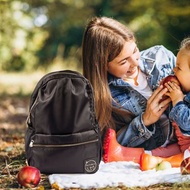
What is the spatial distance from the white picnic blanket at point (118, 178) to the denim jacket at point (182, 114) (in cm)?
36

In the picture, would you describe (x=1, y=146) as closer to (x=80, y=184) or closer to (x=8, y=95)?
(x=80, y=184)

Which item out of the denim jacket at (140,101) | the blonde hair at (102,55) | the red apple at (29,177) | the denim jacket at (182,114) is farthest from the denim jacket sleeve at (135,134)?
A: the red apple at (29,177)

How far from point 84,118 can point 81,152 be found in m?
0.22

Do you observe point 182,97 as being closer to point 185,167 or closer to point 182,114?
point 182,114

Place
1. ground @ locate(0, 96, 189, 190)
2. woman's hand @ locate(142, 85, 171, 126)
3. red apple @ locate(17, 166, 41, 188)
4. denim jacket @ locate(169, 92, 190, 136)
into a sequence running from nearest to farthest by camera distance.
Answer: red apple @ locate(17, 166, 41, 188), ground @ locate(0, 96, 189, 190), denim jacket @ locate(169, 92, 190, 136), woman's hand @ locate(142, 85, 171, 126)

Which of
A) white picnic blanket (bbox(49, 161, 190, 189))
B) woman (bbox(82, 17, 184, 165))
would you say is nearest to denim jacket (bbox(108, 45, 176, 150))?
woman (bbox(82, 17, 184, 165))

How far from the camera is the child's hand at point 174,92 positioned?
13.0ft

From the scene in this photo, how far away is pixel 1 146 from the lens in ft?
16.0

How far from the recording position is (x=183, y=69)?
397 centimetres

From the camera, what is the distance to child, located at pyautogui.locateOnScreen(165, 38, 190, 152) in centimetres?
387

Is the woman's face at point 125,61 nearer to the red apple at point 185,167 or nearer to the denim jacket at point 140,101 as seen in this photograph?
the denim jacket at point 140,101

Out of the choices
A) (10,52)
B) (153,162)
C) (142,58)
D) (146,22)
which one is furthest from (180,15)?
(153,162)

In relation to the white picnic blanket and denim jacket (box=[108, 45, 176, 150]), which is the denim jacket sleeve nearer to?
denim jacket (box=[108, 45, 176, 150])

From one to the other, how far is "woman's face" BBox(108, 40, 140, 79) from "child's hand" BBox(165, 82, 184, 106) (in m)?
0.32
